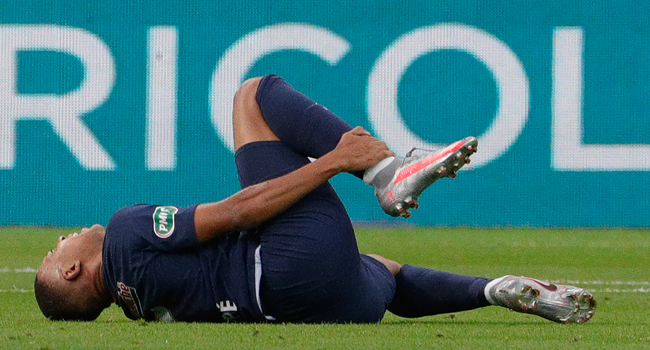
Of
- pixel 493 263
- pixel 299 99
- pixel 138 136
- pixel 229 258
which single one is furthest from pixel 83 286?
pixel 138 136

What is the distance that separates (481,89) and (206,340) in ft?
23.5

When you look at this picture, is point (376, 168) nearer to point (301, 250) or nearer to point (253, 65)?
point (301, 250)

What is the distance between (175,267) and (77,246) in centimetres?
41

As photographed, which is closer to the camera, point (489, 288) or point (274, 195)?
point (274, 195)

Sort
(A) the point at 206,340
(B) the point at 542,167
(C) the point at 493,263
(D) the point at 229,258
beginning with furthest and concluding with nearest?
(B) the point at 542,167, (C) the point at 493,263, (D) the point at 229,258, (A) the point at 206,340

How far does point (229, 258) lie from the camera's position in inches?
137

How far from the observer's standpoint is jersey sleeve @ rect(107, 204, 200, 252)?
3.38 metres

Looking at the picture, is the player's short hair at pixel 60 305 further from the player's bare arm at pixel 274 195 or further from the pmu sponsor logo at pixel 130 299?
the player's bare arm at pixel 274 195

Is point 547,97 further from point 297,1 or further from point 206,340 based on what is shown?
point 206,340

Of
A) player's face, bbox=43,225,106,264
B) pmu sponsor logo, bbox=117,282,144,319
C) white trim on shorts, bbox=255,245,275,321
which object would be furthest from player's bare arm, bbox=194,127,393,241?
player's face, bbox=43,225,106,264

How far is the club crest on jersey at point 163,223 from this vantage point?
3.37 m

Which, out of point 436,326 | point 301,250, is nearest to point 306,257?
point 301,250

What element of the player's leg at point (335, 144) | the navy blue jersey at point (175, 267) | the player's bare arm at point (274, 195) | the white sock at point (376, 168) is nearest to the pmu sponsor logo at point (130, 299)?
the navy blue jersey at point (175, 267)

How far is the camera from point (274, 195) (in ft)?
11.1
